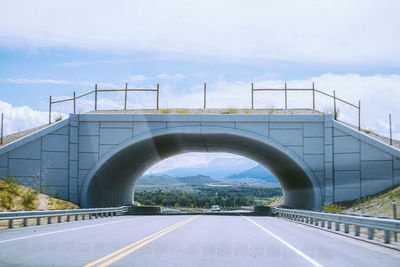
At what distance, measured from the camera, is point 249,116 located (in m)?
33.1

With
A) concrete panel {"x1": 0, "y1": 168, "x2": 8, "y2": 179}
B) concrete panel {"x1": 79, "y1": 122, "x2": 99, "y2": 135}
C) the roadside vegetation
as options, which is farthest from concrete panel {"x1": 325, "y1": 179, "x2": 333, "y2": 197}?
concrete panel {"x1": 0, "y1": 168, "x2": 8, "y2": 179}

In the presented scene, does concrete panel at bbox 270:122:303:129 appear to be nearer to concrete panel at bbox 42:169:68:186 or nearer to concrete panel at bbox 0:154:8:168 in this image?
concrete panel at bbox 42:169:68:186

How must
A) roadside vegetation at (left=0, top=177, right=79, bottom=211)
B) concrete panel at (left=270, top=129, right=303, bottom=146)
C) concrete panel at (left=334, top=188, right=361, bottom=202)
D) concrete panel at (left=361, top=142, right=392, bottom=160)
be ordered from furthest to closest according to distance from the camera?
1. concrete panel at (left=270, top=129, right=303, bottom=146)
2. concrete panel at (left=334, top=188, right=361, bottom=202)
3. concrete panel at (left=361, top=142, right=392, bottom=160)
4. roadside vegetation at (left=0, top=177, right=79, bottom=211)

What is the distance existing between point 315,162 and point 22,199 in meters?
18.6

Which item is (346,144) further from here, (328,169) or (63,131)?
(63,131)

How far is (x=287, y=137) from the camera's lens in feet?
108

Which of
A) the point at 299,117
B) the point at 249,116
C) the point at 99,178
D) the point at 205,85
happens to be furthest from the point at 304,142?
the point at 99,178

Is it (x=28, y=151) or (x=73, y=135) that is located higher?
(x=73, y=135)

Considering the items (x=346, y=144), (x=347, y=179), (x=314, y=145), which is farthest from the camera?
(x=314, y=145)

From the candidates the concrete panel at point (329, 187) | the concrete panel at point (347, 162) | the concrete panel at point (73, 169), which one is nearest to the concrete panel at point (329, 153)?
the concrete panel at point (347, 162)

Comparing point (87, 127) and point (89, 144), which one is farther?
point (87, 127)

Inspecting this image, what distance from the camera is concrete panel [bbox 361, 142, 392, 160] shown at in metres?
31.0

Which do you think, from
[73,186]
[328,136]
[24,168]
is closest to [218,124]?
[328,136]

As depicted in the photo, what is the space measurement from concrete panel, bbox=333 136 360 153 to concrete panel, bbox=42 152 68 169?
59.6 ft
